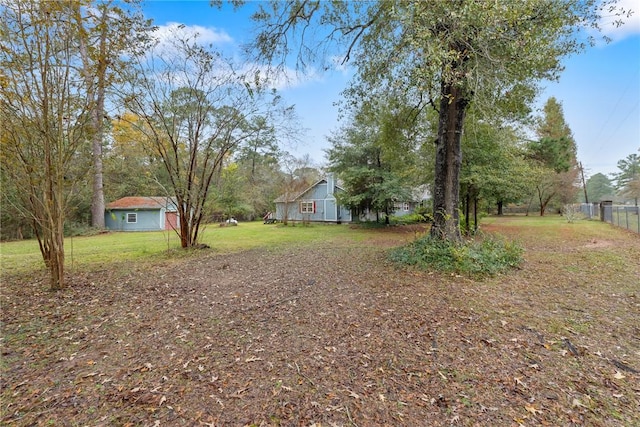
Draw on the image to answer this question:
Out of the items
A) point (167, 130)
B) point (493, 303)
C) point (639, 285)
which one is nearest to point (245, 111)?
point (167, 130)

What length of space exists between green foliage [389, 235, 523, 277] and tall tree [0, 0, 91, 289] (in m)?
6.21

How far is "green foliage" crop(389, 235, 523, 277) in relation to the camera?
16.8ft

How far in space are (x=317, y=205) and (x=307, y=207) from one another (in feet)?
3.26

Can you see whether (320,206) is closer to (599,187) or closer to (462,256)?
(462,256)

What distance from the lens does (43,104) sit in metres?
4.02

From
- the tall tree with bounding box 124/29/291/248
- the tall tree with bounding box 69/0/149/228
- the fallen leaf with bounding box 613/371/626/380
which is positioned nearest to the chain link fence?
the fallen leaf with bounding box 613/371/626/380

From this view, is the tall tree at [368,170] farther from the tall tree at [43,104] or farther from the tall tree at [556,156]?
the tall tree at [556,156]

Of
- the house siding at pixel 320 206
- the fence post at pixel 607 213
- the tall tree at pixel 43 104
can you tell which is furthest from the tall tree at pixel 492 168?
the house siding at pixel 320 206

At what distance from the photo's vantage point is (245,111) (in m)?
8.35

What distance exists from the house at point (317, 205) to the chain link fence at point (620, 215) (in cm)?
1389

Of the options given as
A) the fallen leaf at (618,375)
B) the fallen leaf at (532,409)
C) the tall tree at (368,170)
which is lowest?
the fallen leaf at (532,409)

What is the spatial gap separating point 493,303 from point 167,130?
873 cm

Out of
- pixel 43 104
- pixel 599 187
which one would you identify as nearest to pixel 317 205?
pixel 43 104

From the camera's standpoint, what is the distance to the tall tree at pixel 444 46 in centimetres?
404
